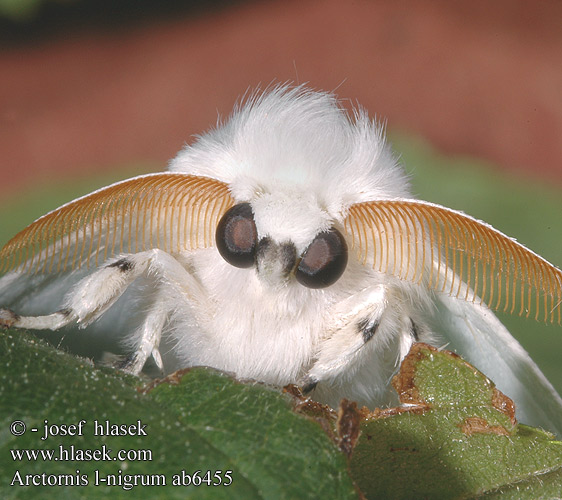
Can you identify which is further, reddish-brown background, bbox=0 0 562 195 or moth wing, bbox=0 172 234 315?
reddish-brown background, bbox=0 0 562 195

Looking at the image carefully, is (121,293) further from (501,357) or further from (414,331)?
(501,357)

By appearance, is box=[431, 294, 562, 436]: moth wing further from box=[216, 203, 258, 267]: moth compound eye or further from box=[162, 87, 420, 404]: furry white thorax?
box=[216, 203, 258, 267]: moth compound eye

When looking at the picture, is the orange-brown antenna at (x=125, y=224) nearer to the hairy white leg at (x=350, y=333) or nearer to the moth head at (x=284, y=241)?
the moth head at (x=284, y=241)

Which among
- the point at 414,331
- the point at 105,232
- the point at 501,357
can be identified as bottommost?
the point at 501,357

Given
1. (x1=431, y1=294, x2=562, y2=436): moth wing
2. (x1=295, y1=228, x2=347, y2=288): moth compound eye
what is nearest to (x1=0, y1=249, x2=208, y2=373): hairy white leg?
(x1=295, y1=228, x2=347, y2=288): moth compound eye

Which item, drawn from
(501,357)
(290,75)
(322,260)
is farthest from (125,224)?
(290,75)

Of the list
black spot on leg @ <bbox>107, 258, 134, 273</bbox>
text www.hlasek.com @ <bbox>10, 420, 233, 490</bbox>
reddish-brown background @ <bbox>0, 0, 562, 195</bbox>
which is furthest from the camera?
reddish-brown background @ <bbox>0, 0, 562, 195</bbox>
